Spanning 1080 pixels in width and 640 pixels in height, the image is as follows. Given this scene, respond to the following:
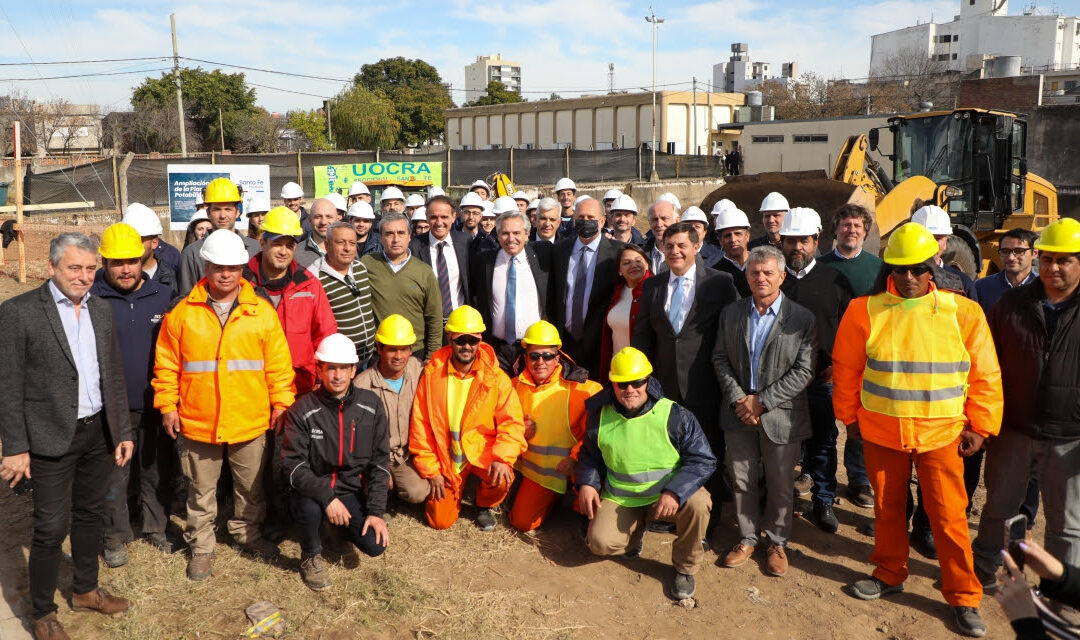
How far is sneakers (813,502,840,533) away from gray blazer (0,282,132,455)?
4490 mm

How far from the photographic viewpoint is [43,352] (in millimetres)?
3787

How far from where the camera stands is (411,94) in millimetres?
51062

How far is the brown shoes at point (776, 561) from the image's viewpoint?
462 cm

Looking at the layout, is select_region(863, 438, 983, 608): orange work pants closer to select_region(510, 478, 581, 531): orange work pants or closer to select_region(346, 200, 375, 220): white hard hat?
select_region(510, 478, 581, 531): orange work pants

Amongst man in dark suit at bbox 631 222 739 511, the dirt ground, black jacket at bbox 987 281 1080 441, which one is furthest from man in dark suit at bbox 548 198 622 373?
black jacket at bbox 987 281 1080 441

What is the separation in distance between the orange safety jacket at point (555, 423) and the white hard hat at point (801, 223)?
172cm

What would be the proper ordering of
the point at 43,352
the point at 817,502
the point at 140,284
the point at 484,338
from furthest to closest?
1. the point at 484,338
2. the point at 817,502
3. the point at 140,284
4. the point at 43,352

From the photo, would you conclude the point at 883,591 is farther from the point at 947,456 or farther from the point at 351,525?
the point at 351,525

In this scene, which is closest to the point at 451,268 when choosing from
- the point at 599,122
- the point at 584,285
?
the point at 584,285

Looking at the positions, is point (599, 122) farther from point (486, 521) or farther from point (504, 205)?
point (486, 521)

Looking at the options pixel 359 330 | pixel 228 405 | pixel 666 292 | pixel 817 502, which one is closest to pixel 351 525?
pixel 228 405

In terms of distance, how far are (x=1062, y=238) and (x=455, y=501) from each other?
3.84 meters

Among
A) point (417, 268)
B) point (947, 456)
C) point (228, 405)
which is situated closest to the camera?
point (947, 456)

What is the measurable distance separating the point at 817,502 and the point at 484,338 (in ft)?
8.84
